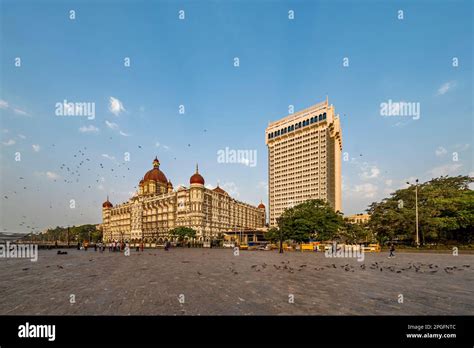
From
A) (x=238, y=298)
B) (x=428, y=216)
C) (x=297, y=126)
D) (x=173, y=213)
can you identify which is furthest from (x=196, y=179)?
(x=238, y=298)

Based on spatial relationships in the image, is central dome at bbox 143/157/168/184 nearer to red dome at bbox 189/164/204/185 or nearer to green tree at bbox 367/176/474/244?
red dome at bbox 189/164/204/185

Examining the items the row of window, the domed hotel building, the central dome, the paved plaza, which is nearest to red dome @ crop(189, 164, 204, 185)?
the domed hotel building

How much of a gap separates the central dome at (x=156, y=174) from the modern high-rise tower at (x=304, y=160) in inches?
2077

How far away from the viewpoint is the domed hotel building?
316ft

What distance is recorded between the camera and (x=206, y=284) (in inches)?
429

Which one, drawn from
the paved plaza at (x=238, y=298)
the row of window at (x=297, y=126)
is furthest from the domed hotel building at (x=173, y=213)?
the paved plaza at (x=238, y=298)

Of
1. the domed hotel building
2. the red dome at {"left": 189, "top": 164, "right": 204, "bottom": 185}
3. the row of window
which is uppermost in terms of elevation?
the row of window

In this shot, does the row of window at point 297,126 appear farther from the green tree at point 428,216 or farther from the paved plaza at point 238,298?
the paved plaza at point 238,298

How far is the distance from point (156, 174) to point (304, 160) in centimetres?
6758

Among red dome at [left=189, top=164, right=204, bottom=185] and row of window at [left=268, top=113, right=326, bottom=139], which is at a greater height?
row of window at [left=268, top=113, right=326, bottom=139]

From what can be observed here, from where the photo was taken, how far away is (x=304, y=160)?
5202 inches

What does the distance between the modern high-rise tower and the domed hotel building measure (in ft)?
50.6
